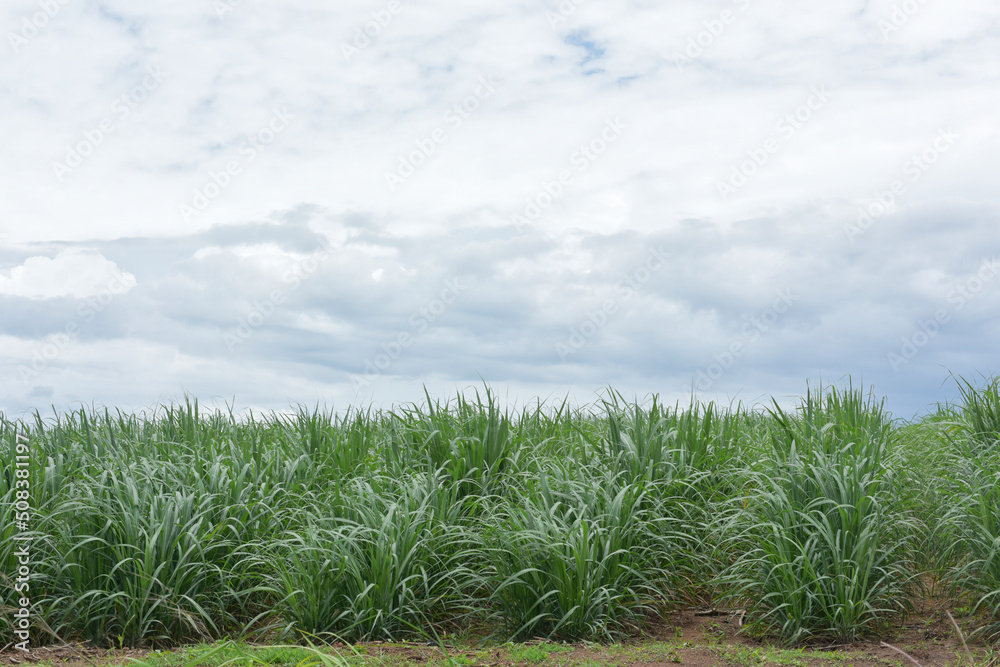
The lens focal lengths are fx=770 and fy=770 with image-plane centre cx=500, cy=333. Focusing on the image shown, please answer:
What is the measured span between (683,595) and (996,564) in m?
1.96

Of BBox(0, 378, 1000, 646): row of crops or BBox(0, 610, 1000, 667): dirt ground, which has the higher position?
BBox(0, 378, 1000, 646): row of crops

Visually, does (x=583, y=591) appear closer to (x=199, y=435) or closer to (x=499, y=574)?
(x=499, y=574)

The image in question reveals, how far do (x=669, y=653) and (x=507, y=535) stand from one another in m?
1.16

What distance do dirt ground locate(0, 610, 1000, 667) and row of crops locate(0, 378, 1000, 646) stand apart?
16 centimetres

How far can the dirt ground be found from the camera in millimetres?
4113

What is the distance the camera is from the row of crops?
4.75 metres

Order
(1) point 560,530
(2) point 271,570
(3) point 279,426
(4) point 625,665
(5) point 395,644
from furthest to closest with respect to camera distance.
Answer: (3) point 279,426, (2) point 271,570, (1) point 560,530, (5) point 395,644, (4) point 625,665

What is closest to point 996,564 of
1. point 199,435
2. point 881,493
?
point 881,493

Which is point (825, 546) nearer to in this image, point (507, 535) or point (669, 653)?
point (669, 653)

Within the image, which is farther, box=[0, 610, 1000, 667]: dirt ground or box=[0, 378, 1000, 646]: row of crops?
box=[0, 378, 1000, 646]: row of crops

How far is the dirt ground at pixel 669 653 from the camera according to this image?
13.5 feet

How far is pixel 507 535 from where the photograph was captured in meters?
4.83

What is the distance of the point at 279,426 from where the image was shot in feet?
23.6

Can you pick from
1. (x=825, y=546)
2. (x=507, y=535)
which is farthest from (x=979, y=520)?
(x=507, y=535)
